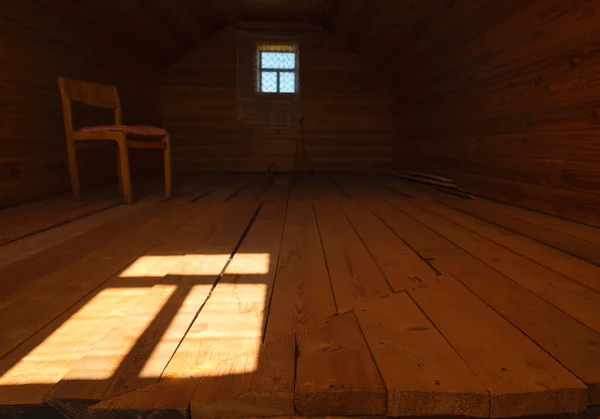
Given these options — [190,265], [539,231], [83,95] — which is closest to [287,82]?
[83,95]

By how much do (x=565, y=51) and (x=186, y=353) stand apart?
224cm

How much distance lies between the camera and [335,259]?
137 centimetres

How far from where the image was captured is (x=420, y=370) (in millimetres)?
688

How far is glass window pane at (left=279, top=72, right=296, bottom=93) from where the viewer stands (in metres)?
5.66

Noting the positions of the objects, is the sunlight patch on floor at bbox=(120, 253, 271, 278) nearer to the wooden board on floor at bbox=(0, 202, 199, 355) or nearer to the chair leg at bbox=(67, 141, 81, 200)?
the wooden board on floor at bbox=(0, 202, 199, 355)

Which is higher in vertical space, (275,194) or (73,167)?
(73,167)

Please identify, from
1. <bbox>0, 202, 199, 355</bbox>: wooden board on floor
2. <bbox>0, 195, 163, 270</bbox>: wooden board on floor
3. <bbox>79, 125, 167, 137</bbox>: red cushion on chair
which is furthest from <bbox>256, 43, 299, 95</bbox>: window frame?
<bbox>0, 202, 199, 355</bbox>: wooden board on floor

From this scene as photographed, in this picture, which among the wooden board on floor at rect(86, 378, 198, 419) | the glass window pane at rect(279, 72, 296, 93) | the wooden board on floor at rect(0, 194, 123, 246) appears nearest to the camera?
the wooden board on floor at rect(86, 378, 198, 419)

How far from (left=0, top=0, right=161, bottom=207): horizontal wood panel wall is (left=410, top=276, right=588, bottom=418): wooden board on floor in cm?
254

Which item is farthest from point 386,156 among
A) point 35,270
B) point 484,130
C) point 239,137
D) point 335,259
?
point 35,270

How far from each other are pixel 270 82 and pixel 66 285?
491 cm

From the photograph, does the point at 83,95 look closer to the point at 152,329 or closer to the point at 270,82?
the point at 152,329

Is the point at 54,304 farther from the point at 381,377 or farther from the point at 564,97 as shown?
the point at 564,97

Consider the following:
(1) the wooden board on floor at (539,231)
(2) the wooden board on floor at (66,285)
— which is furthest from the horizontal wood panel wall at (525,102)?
(2) the wooden board on floor at (66,285)
